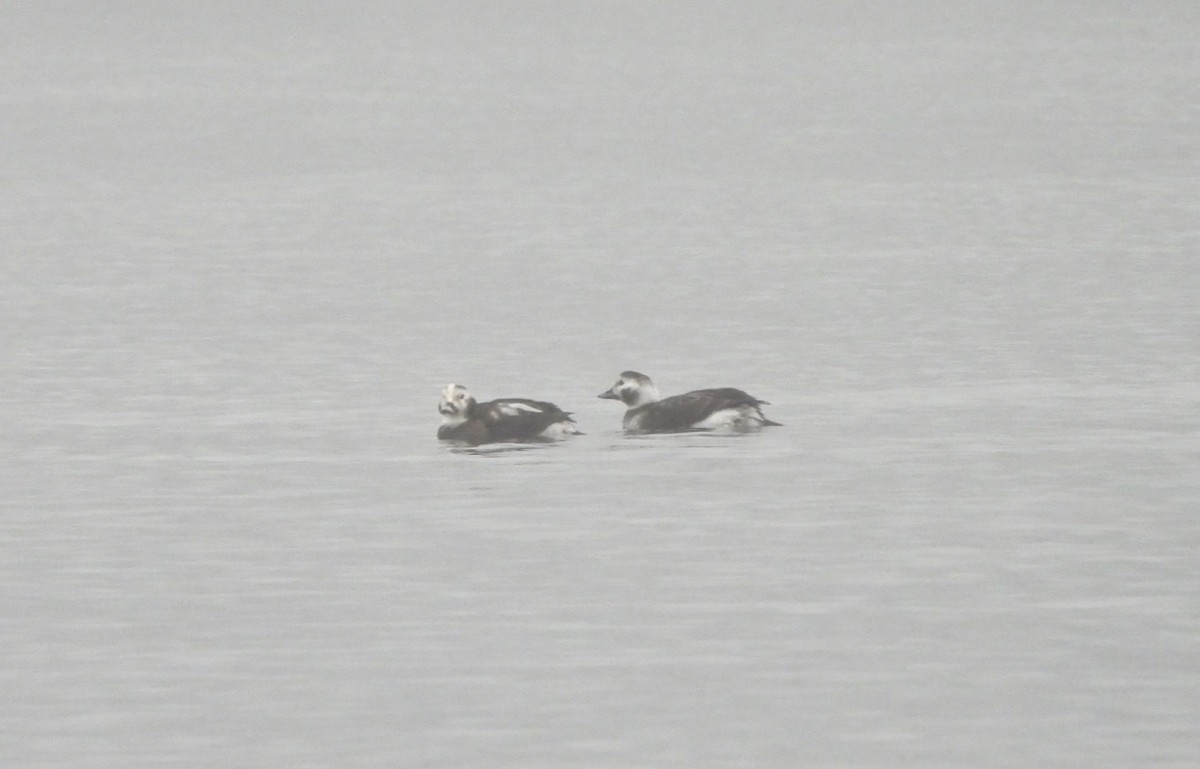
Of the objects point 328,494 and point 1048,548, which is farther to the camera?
point 328,494

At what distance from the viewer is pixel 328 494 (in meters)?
17.2

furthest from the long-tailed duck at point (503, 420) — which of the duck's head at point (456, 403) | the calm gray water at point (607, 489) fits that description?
the calm gray water at point (607, 489)

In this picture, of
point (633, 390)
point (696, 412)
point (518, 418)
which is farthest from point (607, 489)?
point (633, 390)

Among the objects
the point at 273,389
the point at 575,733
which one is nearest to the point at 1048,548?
the point at 575,733

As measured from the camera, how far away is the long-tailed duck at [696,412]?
19281 mm

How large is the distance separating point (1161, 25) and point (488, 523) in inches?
5726

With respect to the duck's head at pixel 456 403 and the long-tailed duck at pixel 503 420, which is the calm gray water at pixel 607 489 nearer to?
the long-tailed duck at pixel 503 420

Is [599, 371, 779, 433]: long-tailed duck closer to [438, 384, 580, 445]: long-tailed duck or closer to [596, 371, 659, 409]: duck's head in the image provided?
[596, 371, 659, 409]: duck's head

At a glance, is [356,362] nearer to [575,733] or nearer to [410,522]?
[410,522]

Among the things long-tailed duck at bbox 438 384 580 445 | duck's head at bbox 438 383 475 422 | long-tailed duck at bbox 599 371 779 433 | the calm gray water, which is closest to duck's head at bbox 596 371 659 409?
long-tailed duck at bbox 599 371 779 433

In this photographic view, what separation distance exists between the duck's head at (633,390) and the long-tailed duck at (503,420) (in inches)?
24.1

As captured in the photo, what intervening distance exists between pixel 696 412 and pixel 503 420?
1.30 meters

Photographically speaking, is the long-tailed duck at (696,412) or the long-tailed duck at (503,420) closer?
the long-tailed duck at (503,420)

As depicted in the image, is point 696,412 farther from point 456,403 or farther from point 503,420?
point 456,403
